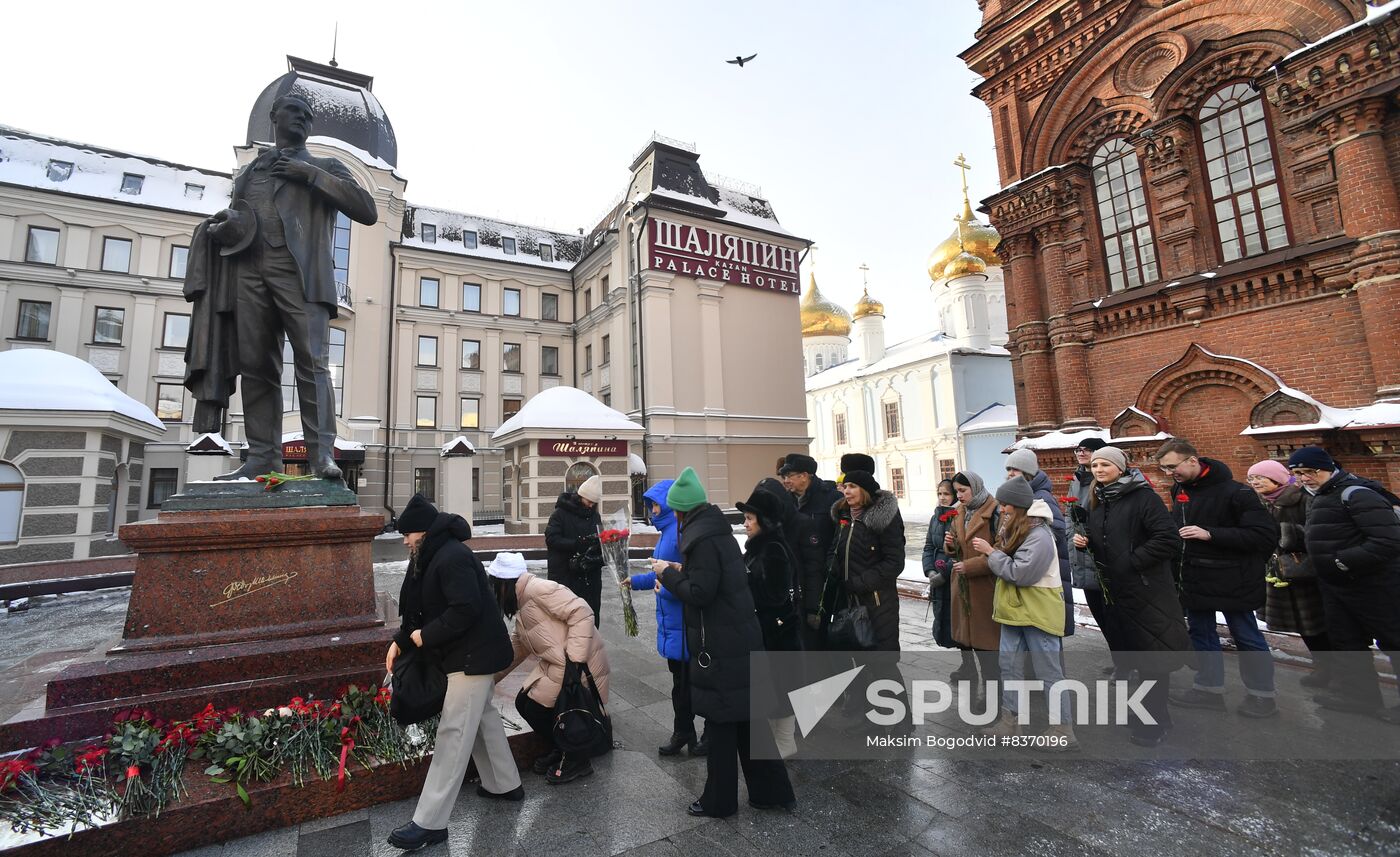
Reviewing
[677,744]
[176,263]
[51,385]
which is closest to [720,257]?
[51,385]

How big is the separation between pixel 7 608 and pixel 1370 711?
49.0 feet

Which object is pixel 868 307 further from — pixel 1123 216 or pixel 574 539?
pixel 574 539

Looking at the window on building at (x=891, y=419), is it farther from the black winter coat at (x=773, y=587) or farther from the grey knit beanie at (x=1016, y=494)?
the black winter coat at (x=773, y=587)

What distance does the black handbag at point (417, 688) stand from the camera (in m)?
2.98

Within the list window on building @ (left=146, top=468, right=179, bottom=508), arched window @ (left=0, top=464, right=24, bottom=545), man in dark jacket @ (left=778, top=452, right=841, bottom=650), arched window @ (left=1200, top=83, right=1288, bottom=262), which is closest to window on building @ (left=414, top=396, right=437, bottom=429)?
window on building @ (left=146, top=468, right=179, bottom=508)

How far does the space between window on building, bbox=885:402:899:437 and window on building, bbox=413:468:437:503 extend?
85.2 feet

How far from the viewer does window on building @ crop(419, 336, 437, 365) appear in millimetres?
26516

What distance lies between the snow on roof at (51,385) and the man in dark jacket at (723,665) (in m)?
14.8

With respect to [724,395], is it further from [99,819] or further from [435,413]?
[99,819]

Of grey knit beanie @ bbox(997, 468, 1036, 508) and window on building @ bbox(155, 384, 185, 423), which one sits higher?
window on building @ bbox(155, 384, 185, 423)

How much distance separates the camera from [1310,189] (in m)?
10.8

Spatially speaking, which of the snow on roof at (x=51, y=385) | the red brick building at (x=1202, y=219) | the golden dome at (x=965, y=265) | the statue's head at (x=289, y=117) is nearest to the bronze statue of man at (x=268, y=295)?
the statue's head at (x=289, y=117)

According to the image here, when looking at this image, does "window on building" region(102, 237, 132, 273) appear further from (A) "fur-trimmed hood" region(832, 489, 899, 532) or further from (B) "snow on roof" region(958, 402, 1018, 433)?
(B) "snow on roof" region(958, 402, 1018, 433)

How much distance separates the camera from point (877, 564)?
4.31 m
